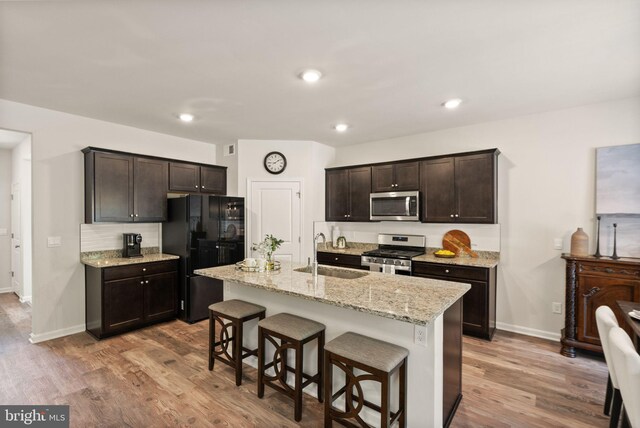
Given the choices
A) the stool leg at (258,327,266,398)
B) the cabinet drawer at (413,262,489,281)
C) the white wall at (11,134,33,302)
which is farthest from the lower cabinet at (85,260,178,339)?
the cabinet drawer at (413,262,489,281)

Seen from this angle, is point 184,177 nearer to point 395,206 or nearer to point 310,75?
point 310,75

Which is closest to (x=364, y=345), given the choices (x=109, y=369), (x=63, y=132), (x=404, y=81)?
(x=404, y=81)

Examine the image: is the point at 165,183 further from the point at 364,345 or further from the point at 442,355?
the point at 442,355

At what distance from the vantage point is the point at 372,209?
468 cm

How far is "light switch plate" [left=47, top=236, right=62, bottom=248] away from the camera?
360 cm

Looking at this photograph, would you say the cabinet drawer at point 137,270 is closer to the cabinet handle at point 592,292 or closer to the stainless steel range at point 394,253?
the stainless steel range at point 394,253

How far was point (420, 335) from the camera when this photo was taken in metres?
1.89

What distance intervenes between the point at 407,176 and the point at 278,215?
207 cm

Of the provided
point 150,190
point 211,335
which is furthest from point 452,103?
point 150,190

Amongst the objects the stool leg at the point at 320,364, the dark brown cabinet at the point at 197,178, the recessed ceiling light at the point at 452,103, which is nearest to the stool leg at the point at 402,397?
the stool leg at the point at 320,364

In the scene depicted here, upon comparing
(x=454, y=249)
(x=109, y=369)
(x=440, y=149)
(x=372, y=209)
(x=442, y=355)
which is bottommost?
(x=109, y=369)

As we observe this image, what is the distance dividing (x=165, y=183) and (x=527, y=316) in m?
5.04

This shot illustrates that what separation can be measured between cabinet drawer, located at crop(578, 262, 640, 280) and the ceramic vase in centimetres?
18

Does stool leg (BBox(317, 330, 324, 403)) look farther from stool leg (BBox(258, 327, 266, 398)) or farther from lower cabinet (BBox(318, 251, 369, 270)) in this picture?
lower cabinet (BBox(318, 251, 369, 270))
